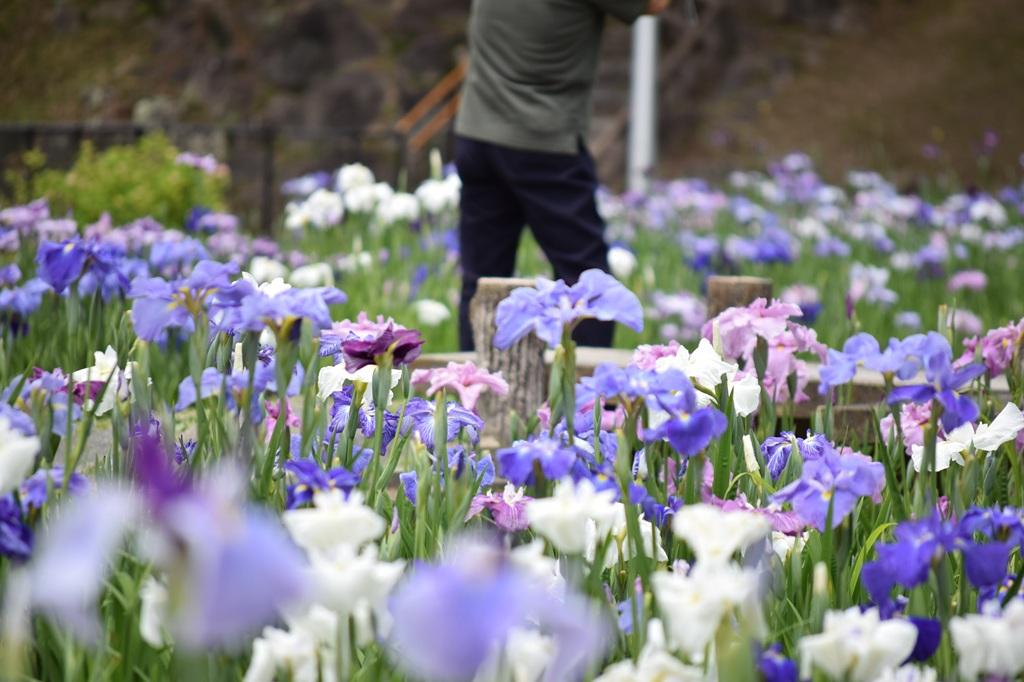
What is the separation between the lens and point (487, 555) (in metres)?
0.67

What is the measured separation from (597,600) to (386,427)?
0.57 metres

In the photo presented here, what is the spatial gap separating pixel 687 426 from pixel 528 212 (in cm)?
230

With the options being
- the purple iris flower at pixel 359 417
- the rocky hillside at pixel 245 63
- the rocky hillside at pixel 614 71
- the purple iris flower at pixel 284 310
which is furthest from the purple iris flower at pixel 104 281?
the rocky hillside at pixel 245 63

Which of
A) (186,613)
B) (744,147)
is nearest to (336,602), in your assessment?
(186,613)

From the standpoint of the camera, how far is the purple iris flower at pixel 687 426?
1.32 meters

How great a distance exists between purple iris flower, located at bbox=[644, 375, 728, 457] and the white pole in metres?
7.49

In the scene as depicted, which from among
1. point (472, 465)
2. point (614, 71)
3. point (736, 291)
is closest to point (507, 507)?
point (472, 465)

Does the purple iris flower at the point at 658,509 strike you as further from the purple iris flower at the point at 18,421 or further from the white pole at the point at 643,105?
the white pole at the point at 643,105

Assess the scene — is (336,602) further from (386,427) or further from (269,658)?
(386,427)

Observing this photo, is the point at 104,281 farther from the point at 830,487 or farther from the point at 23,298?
the point at 830,487

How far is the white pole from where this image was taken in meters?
8.73

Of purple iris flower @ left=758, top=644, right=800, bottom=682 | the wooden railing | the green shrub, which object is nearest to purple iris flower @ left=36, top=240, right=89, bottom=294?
purple iris flower @ left=758, top=644, right=800, bottom=682

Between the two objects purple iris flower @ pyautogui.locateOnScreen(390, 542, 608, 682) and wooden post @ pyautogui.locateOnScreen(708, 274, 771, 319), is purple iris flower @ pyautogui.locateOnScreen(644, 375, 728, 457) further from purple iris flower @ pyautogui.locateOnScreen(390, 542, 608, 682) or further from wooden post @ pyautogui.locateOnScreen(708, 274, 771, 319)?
wooden post @ pyautogui.locateOnScreen(708, 274, 771, 319)

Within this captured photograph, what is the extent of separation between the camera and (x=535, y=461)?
1.27 m
